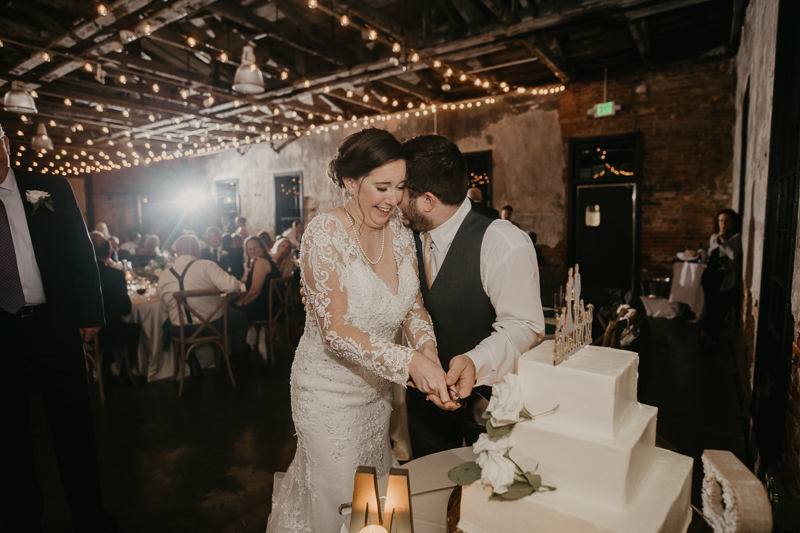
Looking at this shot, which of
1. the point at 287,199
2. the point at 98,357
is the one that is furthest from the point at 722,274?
the point at 287,199

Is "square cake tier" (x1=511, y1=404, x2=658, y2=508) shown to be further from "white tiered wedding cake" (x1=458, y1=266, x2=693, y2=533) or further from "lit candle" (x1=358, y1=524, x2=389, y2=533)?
"lit candle" (x1=358, y1=524, x2=389, y2=533)

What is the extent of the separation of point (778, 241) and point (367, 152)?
265cm

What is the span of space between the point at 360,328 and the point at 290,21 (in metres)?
6.58

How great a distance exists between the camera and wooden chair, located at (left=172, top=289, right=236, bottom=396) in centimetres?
416

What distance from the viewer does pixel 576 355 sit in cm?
115

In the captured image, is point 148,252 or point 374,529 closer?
point 374,529

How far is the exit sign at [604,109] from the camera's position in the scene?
285 inches

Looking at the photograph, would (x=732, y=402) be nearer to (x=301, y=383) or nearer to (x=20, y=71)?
(x=301, y=383)

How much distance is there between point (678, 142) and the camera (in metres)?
6.93

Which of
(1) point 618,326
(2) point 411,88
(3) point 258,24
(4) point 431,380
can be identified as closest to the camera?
(4) point 431,380

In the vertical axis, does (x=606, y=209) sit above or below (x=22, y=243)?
above

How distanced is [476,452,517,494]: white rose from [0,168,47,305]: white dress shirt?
6.71ft

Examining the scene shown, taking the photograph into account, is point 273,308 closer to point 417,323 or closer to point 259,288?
point 259,288

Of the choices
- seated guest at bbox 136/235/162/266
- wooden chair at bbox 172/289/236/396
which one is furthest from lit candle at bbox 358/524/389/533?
seated guest at bbox 136/235/162/266
